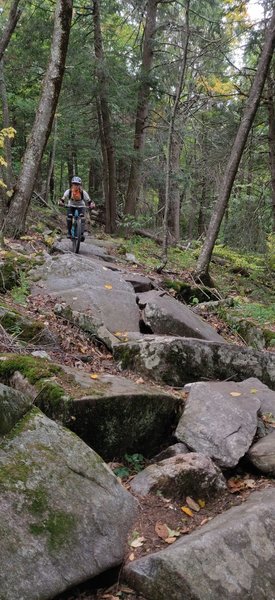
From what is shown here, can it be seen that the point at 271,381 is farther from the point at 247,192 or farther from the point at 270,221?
the point at 247,192

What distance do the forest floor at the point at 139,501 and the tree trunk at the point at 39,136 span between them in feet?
14.1

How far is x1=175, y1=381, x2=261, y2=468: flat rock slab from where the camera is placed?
447 centimetres

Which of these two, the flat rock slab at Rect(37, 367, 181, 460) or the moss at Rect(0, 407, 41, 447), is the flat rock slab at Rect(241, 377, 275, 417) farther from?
the moss at Rect(0, 407, 41, 447)

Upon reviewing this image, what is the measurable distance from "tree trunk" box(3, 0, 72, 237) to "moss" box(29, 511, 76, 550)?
8.62m

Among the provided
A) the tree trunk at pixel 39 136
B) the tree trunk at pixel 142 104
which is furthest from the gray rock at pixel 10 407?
the tree trunk at pixel 142 104

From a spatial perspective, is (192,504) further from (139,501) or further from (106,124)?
(106,124)

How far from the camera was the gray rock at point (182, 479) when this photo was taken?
399 cm

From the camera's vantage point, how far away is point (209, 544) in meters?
3.06

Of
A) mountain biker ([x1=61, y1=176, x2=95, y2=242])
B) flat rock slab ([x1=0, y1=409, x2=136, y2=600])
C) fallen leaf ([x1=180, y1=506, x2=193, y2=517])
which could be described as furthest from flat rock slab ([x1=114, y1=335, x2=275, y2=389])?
mountain biker ([x1=61, y1=176, x2=95, y2=242])

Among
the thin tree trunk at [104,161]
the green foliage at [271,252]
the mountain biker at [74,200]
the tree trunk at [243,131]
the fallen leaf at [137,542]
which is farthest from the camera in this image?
the thin tree trunk at [104,161]

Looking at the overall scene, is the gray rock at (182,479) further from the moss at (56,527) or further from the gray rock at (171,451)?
the moss at (56,527)

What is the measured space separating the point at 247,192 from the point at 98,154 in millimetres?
6404

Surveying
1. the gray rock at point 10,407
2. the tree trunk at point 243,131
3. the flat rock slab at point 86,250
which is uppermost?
the tree trunk at point 243,131

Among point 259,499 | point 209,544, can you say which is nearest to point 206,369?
point 259,499
